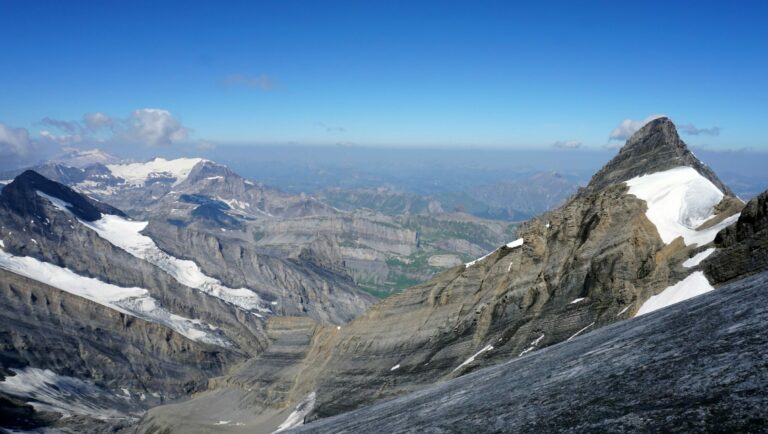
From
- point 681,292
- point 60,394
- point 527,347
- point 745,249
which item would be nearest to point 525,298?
point 527,347

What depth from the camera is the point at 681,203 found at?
47.8 m

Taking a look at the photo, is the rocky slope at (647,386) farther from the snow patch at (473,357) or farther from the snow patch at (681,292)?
the snow patch at (473,357)

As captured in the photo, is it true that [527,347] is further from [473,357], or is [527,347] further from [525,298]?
[525,298]

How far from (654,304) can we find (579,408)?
22.1 m

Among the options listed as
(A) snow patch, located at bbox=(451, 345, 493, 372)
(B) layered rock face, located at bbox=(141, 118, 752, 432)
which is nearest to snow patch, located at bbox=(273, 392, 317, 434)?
(B) layered rock face, located at bbox=(141, 118, 752, 432)

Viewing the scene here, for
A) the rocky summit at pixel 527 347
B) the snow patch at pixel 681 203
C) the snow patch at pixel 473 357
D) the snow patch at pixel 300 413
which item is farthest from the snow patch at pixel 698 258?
the snow patch at pixel 300 413

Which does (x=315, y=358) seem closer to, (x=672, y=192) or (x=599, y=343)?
(x=672, y=192)

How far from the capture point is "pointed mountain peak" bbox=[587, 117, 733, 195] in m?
62.9

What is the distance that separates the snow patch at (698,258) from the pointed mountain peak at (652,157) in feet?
103

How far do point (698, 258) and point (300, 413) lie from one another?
5515 cm

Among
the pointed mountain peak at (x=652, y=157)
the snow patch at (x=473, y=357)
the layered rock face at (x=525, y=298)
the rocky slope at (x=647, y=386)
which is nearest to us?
the rocky slope at (x=647, y=386)

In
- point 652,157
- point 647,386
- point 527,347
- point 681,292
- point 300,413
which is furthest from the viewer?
point 300,413

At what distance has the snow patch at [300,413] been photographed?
71000 millimetres

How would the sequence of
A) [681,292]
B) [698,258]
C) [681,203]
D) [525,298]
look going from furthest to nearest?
[525,298] < [681,203] < [698,258] < [681,292]
